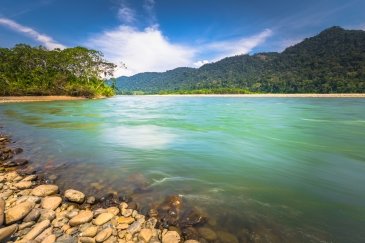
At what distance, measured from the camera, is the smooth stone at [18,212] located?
15.6 ft

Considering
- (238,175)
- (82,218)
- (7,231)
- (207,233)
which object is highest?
(7,231)

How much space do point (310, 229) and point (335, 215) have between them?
1.13 m

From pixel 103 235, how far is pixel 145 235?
0.76 metres

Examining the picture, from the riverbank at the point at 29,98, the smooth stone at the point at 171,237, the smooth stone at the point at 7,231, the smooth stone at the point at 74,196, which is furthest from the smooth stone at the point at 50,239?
the riverbank at the point at 29,98

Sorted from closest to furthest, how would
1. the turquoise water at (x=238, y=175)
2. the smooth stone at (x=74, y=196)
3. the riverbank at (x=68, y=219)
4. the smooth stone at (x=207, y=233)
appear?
the riverbank at (x=68, y=219), the smooth stone at (x=207, y=233), the turquoise water at (x=238, y=175), the smooth stone at (x=74, y=196)

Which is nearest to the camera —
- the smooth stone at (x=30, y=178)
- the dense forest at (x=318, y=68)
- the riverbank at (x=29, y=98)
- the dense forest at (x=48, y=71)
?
the smooth stone at (x=30, y=178)

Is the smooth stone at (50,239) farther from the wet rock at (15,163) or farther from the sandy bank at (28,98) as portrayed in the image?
the sandy bank at (28,98)

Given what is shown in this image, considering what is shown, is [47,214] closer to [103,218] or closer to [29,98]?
[103,218]

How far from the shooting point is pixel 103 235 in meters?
4.42

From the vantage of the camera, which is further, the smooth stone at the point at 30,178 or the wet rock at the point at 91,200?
the smooth stone at the point at 30,178

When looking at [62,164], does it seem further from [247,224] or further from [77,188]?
[247,224]

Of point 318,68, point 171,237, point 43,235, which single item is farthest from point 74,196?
point 318,68

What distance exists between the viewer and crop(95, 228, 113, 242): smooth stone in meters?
4.35

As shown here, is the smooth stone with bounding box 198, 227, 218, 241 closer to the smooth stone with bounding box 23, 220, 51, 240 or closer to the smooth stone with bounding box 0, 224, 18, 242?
the smooth stone with bounding box 23, 220, 51, 240
